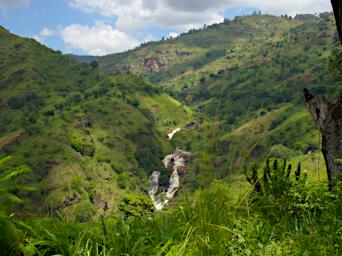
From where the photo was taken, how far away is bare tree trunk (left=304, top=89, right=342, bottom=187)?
527 cm

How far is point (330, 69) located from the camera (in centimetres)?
1175

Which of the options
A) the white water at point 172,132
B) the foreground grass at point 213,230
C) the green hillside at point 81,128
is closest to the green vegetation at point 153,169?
the foreground grass at point 213,230

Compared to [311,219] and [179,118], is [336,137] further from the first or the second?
[179,118]

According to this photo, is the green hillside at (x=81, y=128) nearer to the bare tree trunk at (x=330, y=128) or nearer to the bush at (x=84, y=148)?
the bush at (x=84, y=148)

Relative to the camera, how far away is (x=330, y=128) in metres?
5.42

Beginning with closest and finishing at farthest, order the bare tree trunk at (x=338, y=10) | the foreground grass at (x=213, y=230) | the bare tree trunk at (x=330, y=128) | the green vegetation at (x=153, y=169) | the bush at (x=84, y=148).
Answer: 1. the foreground grass at (x=213, y=230)
2. the green vegetation at (x=153, y=169)
3. the bare tree trunk at (x=338, y=10)
4. the bare tree trunk at (x=330, y=128)
5. the bush at (x=84, y=148)

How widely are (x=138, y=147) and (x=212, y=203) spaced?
156623 mm

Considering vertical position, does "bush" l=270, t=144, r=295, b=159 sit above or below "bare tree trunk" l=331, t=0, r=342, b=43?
below

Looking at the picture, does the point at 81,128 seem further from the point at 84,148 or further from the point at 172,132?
the point at 172,132

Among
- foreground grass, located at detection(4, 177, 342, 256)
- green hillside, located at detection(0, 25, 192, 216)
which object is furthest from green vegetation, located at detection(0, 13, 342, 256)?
green hillside, located at detection(0, 25, 192, 216)

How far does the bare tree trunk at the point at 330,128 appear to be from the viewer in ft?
17.3

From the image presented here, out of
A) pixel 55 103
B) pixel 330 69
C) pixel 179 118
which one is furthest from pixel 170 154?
pixel 330 69

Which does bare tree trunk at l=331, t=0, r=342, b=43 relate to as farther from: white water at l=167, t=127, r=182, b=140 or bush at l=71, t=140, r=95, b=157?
white water at l=167, t=127, r=182, b=140

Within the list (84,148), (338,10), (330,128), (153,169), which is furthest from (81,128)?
(338,10)
